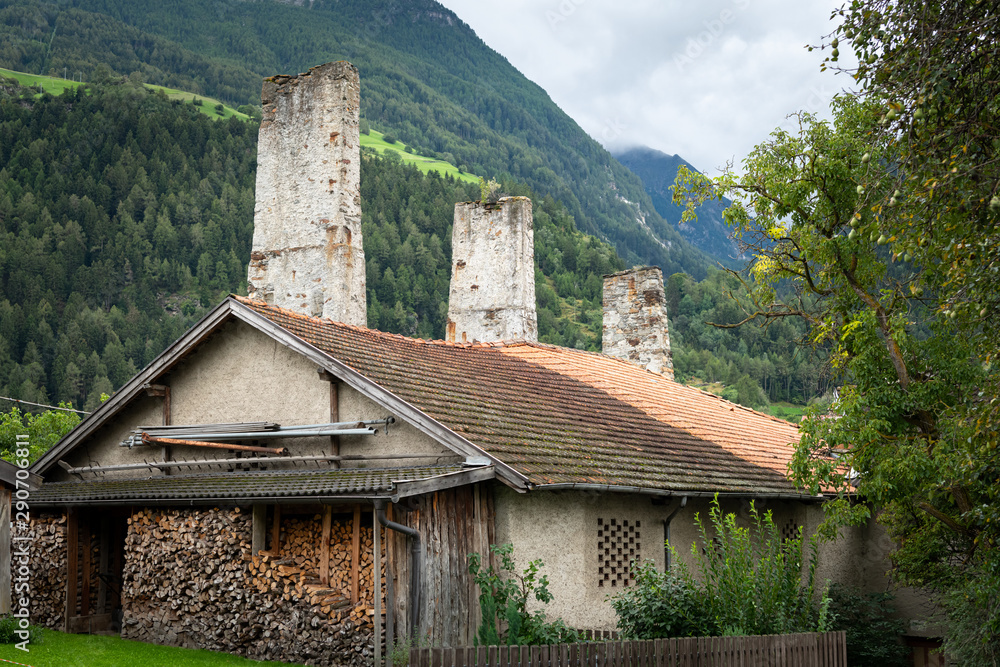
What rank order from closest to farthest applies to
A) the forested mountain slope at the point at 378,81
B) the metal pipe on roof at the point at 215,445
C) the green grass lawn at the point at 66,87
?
the metal pipe on roof at the point at 215,445 < the green grass lawn at the point at 66,87 < the forested mountain slope at the point at 378,81

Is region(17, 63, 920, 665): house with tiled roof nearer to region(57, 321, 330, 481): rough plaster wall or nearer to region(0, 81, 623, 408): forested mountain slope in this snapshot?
region(57, 321, 330, 481): rough plaster wall

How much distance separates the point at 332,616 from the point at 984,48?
809 cm

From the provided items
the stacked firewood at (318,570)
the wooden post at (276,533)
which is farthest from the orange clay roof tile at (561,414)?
the wooden post at (276,533)

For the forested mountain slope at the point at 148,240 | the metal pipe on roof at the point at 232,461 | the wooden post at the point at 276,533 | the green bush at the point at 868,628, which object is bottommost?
the green bush at the point at 868,628

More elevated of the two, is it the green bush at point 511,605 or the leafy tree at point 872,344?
the leafy tree at point 872,344

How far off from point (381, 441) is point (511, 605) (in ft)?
8.53

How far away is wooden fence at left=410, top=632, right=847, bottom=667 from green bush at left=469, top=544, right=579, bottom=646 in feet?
4.37

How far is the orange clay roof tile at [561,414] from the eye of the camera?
11.9m

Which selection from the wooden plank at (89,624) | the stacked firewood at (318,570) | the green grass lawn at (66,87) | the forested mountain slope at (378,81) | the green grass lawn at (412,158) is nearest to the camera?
the stacked firewood at (318,570)

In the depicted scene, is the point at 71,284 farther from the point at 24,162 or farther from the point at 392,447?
the point at 392,447

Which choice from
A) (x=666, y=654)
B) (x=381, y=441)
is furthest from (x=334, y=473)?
(x=666, y=654)

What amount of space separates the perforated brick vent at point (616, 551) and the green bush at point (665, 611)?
1.85 meters

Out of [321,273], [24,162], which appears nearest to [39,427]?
[321,273]

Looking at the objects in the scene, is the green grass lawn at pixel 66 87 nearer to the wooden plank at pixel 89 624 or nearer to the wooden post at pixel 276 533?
the wooden plank at pixel 89 624
